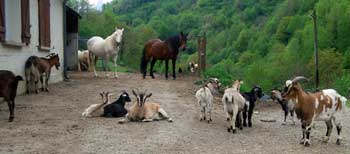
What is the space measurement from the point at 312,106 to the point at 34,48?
10056 mm

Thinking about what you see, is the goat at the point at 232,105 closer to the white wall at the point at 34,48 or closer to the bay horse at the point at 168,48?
the white wall at the point at 34,48

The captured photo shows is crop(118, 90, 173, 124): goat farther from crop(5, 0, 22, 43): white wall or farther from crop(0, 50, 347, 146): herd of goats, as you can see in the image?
crop(5, 0, 22, 43): white wall

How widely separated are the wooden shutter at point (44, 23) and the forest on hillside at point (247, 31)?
539 inches

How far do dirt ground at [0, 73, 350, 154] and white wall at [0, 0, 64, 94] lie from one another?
96 centimetres

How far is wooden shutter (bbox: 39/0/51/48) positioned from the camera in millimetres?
17344

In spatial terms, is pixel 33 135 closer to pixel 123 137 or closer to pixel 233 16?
pixel 123 137

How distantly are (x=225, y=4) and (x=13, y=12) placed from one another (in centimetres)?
8057

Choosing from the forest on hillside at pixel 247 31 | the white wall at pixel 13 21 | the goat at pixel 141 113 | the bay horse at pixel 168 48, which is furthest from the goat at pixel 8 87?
the forest on hillside at pixel 247 31

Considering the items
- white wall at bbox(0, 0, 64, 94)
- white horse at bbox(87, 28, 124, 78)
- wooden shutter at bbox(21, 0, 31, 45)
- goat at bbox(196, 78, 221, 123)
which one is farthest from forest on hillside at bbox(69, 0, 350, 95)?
wooden shutter at bbox(21, 0, 31, 45)

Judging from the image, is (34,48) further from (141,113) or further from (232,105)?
(232,105)

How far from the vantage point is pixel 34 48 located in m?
16.6

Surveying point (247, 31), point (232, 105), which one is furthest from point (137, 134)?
point (247, 31)

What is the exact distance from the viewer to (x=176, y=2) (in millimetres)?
95750

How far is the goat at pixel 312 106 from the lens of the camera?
30.8 feet
